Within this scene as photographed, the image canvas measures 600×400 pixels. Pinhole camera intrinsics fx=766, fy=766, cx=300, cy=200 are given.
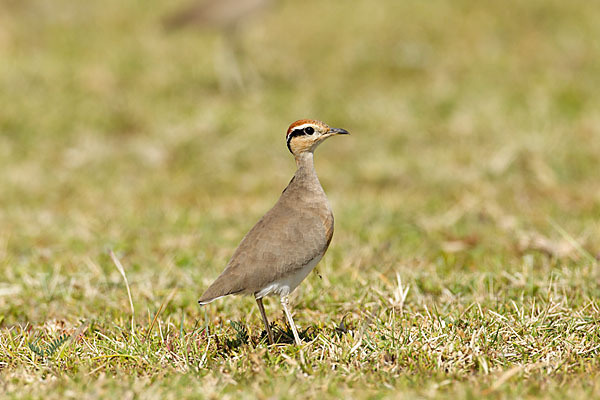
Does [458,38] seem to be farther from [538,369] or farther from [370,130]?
[538,369]

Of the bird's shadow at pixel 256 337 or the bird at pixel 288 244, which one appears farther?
the bird's shadow at pixel 256 337

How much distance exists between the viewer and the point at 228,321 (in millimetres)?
4652

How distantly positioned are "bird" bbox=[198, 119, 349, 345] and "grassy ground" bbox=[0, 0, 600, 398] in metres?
0.34

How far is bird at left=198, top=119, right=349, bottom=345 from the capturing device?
3807mm

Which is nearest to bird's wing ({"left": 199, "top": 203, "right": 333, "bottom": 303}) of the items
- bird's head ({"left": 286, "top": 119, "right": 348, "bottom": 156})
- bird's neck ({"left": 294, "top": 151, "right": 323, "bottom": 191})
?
bird's neck ({"left": 294, "top": 151, "right": 323, "bottom": 191})

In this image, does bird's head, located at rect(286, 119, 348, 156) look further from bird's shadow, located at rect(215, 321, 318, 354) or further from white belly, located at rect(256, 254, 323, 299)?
bird's shadow, located at rect(215, 321, 318, 354)

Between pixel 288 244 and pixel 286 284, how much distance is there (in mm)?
205

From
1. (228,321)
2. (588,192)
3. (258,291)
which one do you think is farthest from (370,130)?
(258,291)

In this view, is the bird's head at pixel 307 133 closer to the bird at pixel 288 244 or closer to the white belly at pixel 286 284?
the bird at pixel 288 244

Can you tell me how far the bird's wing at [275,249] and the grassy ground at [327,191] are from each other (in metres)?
0.37

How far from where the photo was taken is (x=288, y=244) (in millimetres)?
3908

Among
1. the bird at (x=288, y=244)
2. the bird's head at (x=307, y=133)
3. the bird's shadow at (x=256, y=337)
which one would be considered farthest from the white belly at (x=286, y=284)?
the bird's head at (x=307, y=133)

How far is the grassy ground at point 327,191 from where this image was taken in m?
3.83

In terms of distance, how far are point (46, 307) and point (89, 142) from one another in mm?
5141
